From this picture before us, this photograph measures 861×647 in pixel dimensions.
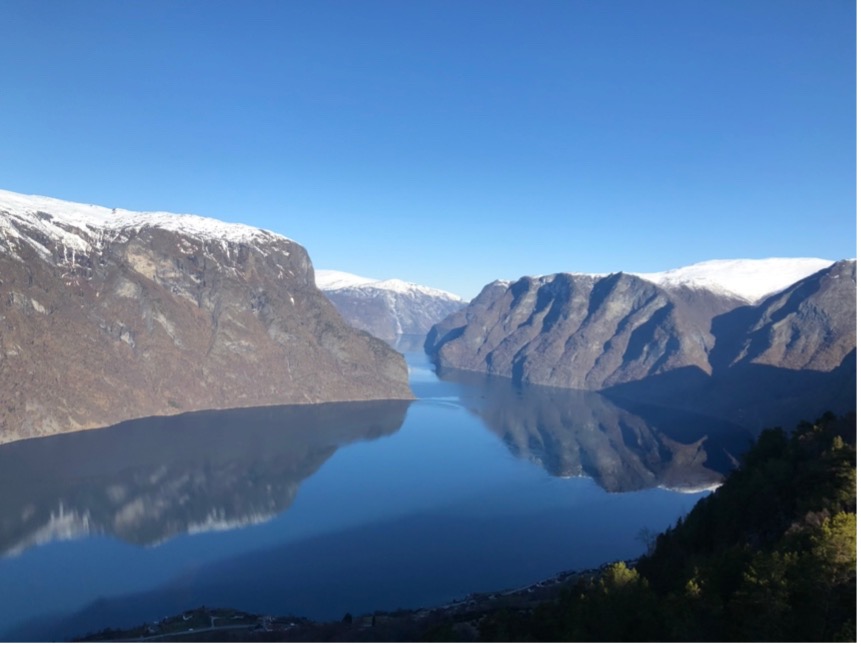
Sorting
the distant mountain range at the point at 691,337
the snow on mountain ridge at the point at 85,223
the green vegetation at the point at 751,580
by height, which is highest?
the snow on mountain ridge at the point at 85,223

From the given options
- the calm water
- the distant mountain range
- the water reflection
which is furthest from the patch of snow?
the calm water

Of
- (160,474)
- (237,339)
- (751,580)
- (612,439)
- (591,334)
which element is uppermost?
(237,339)

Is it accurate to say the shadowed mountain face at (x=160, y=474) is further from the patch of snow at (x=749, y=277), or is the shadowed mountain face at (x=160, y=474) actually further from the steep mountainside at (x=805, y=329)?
the patch of snow at (x=749, y=277)

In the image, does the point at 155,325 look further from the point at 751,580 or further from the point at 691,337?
the point at 691,337

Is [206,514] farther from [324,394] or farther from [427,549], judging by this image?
[324,394]

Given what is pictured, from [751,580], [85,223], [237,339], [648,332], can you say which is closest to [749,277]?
[648,332]

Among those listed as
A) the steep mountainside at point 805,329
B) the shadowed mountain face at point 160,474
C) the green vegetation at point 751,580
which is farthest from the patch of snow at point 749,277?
the green vegetation at point 751,580

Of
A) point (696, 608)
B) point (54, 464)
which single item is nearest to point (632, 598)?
point (696, 608)
